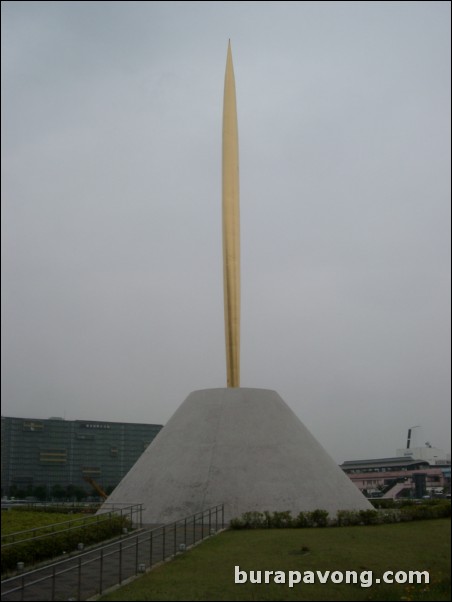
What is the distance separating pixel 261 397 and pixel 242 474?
199 inches

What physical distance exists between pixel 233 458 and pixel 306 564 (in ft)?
44.9

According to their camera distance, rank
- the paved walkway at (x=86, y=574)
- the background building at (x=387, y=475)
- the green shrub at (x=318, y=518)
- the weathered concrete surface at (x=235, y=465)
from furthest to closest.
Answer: the background building at (x=387, y=475), the weathered concrete surface at (x=235, y=465), the green shrub at (x=318, y=518), the paved walkway at (x=86, y=574)

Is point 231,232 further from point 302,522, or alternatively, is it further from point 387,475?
point 387,475

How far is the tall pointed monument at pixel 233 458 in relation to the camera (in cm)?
2550

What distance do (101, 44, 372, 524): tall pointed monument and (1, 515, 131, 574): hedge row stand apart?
4561 millimetres

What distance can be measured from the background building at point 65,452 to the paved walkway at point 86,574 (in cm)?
5799

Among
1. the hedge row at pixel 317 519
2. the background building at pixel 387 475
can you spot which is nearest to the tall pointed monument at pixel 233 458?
the hedge row at pixel 317 519

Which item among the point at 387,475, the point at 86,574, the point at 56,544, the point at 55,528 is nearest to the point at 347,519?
the point at 55,528

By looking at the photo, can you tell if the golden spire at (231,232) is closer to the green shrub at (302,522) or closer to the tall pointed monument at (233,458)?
the tall pointed monument at (233,458)

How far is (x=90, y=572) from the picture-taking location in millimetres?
15039

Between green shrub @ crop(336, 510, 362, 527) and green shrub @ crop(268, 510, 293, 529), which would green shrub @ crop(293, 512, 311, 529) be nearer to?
green shrub @ crop(268, 510, 293, 529)

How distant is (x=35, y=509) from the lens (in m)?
30.5

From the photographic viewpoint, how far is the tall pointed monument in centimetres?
2550

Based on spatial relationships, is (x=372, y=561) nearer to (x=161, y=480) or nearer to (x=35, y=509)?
(x=161, y=480)
